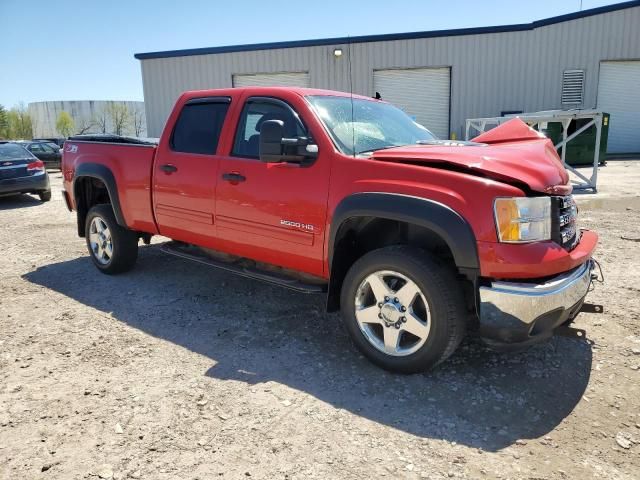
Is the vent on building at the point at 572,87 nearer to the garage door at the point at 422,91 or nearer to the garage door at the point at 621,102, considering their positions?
the garage door at the point at 621,102

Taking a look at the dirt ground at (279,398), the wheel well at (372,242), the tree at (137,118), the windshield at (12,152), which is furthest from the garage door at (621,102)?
the tree at (137,118)

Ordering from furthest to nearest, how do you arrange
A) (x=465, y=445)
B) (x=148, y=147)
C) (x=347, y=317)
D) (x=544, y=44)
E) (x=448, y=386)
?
1. (x=544, y=44)
2. (x=148, y=147)
3. (x=347, y=317)
4. (x=448, y=386)
5. (x=465, y=445)

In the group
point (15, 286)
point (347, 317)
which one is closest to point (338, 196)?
point (347, 317)

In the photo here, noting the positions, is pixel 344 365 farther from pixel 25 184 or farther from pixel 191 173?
pixel 25 184

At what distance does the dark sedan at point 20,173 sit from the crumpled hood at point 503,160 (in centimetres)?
1104

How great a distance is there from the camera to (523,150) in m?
3.36

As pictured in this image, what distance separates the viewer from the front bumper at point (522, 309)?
2.81 meters

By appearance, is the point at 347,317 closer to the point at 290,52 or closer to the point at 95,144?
the point at 95,144

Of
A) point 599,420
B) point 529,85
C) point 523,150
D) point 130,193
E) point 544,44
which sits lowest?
point 599,420

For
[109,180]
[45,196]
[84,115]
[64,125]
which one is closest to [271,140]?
[109,180]

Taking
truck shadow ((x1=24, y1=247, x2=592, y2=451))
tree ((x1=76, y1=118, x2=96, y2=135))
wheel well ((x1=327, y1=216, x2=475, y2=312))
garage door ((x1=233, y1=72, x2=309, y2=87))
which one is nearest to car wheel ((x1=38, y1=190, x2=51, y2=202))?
truck shadow ((x1=24, y1=247, x2=592, y2=451))

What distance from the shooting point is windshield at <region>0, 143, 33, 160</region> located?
1190 centimetres

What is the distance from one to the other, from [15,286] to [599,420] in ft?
18.4

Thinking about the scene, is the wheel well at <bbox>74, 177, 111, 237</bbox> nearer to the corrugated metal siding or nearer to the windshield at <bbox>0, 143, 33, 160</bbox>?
the windshield at <bbox>0, 143, 33, 160</bbox>
